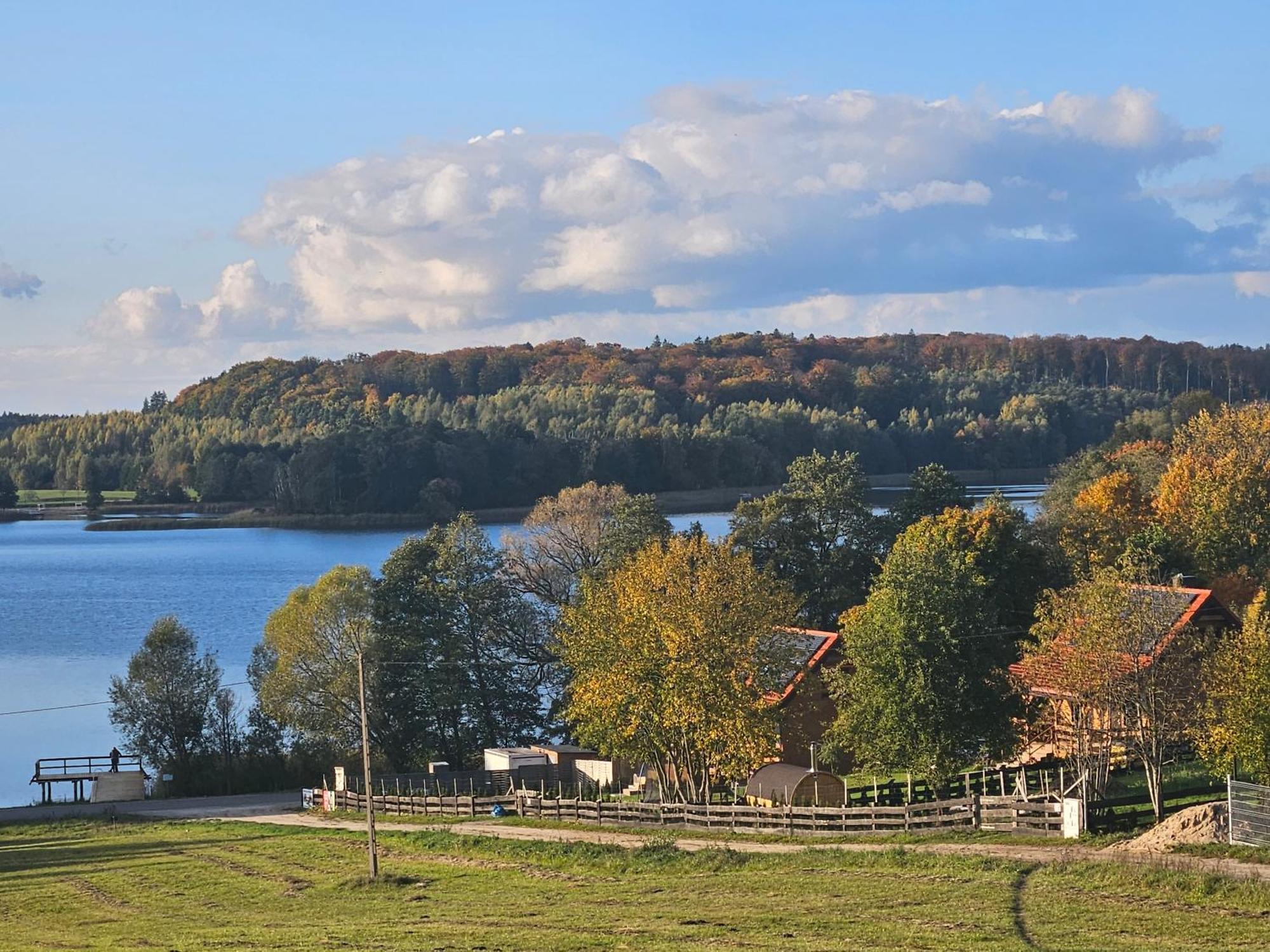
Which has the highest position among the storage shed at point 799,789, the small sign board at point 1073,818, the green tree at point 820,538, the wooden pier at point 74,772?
the green tree at point 820,538

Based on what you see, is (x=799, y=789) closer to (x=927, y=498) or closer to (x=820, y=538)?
(x=820, y=538)

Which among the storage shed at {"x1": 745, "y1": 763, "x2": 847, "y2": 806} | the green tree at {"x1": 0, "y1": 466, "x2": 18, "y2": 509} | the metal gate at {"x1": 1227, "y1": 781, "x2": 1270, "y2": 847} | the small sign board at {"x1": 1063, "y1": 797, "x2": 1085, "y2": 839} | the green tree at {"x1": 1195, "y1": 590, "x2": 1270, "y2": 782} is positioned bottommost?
the storage shed at {"x1": 745, "y1": 763, "x2": 847, "y2": 806}

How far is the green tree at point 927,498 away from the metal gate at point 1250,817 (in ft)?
104

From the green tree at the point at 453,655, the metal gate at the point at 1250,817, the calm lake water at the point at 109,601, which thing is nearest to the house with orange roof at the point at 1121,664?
the metal gate at the point at 1250,817

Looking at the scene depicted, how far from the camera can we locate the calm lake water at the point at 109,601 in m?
66.4

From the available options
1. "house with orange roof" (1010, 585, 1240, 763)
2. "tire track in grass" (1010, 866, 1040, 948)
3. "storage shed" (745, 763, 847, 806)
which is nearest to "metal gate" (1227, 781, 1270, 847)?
"tire track in grass" (1010, 866, 1040, 948)

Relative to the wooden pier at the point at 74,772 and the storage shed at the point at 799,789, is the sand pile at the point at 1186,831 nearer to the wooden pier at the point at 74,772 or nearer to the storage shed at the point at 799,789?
the storage shed at the point at 799,789

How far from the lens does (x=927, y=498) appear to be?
198ft

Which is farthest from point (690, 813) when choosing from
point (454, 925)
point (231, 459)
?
point (231, 459)

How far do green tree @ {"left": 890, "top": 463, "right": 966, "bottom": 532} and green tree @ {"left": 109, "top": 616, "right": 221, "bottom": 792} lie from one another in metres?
27.0

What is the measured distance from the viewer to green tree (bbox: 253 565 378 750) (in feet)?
177

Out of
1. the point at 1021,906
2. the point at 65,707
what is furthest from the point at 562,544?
the point at 1021,906

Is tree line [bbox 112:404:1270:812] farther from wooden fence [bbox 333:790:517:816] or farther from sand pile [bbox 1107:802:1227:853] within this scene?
wooden fence [bbox 333:790:517:816]

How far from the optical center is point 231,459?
17438 cm
